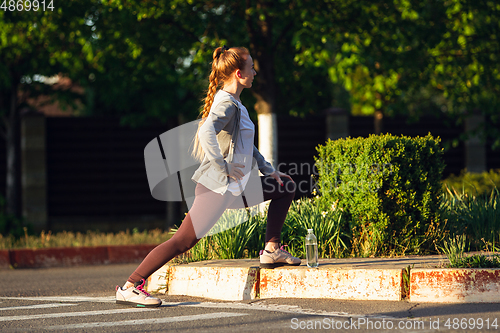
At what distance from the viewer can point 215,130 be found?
4.44 meters

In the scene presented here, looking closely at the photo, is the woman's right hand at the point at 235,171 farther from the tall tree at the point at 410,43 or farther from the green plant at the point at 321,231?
the tall tree at the point at 410,43

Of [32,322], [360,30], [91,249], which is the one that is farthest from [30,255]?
[360,30]

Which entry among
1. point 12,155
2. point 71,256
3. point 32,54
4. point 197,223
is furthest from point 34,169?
point 197,223

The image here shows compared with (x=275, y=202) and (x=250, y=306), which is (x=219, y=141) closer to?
(x=275, y=202)

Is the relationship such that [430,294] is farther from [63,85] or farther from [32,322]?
[63,85]

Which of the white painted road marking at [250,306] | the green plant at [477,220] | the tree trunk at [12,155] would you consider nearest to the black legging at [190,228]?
the white painted road marking at [250,306]

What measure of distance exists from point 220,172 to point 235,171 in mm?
126

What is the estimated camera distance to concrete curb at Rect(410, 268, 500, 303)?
445 centimetres

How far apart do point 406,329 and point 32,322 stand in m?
2.77

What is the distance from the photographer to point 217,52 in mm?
4816

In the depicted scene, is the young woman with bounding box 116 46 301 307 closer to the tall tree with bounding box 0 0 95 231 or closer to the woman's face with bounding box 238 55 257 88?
the woman's face with bounding box 238 55 257 88

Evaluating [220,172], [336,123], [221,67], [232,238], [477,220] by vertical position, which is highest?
[336,123]

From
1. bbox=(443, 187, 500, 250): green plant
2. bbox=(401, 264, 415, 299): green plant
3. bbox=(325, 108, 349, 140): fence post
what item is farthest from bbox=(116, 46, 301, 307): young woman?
bbox=(325, 108, 349, 140): fence post

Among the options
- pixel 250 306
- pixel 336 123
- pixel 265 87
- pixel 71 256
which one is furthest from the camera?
pixel 336 123
